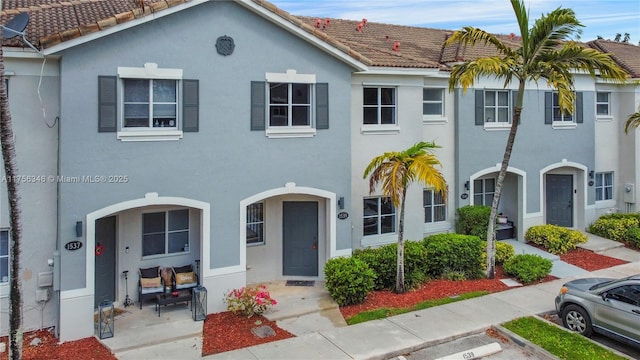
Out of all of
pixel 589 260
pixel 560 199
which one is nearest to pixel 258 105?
pixel 589 260

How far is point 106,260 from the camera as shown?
12.5 metres

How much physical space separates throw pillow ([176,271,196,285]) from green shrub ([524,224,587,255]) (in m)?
12.8

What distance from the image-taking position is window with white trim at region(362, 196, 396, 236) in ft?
51.9

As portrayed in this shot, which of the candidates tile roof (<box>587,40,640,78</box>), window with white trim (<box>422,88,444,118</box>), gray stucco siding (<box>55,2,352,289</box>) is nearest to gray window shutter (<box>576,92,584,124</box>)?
tile roof (<box>587,40,640,78</box>)

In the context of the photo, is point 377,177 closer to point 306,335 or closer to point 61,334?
point 306,335

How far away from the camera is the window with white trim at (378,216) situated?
51.9ft

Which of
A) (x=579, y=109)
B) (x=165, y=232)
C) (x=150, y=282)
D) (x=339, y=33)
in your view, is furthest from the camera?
(x=579, y=109)

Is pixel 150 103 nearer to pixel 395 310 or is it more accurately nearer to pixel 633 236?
pixel 395 310

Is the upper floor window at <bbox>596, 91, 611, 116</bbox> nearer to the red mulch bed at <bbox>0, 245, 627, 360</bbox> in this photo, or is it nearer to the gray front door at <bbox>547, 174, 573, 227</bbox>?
the gray front door at <bbox>547, 174, 573, 227</bbox>

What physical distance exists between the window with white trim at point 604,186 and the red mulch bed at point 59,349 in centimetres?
2020

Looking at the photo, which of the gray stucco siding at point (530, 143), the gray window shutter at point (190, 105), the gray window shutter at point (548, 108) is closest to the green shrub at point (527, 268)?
the gray stucco siding at point (530, 143)

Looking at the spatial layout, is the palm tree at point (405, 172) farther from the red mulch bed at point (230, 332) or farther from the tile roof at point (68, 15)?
the tile roof at point (68, 15)

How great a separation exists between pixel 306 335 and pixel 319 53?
7.59 metres

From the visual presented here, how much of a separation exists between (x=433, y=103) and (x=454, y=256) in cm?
587
